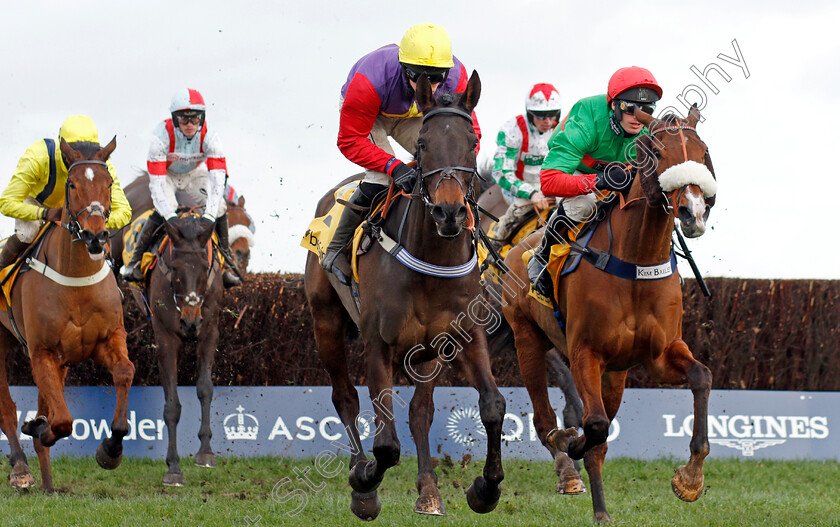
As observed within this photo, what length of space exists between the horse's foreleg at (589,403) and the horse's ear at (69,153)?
3.59 meters

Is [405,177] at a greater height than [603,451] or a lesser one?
greater

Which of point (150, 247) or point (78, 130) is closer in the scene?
point (78, 130)

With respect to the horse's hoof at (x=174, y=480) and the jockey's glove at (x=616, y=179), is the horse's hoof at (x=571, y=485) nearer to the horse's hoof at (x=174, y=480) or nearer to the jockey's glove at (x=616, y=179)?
the jockey's glove at (x=616, y=179)

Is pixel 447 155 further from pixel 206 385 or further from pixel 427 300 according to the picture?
pixel 206 385

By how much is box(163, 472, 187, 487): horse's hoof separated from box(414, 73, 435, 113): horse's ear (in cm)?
445

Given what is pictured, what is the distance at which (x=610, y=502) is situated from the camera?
726 centimetres

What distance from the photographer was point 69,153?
6672 mm

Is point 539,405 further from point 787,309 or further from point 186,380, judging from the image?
point 787,309

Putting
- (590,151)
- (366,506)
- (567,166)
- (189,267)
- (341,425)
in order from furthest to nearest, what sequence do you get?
(341,425) < (189,267) < (590,151) < (567,166) < (366,506)

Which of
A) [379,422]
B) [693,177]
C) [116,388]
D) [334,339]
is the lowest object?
[116,388]

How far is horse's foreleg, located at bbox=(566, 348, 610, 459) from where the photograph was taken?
17.5 feet

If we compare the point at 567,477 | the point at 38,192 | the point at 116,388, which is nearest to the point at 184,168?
the point at 38,192

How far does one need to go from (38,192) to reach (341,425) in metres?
3.43

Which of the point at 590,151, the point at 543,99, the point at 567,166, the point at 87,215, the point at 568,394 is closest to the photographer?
the point at 567,166
